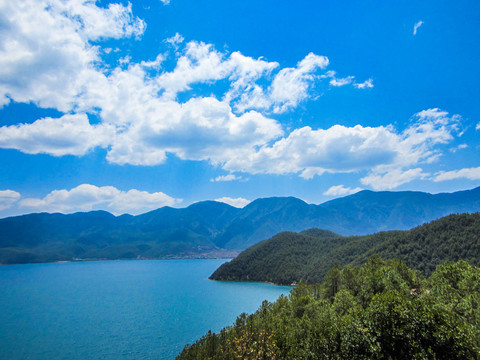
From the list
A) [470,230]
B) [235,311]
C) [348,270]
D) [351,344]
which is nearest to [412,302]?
[351,344]

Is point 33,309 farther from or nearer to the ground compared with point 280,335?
nearer to the ground

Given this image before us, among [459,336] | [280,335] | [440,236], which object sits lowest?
[280,335]

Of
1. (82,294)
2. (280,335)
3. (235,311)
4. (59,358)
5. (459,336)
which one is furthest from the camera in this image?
(82,294)

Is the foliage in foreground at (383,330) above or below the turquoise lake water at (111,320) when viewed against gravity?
above

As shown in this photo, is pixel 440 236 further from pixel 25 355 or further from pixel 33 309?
pixel 33 309

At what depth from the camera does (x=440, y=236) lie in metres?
150

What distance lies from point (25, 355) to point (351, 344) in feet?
273

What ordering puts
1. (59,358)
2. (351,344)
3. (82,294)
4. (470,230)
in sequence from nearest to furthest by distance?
(351,344)
(59,358)
(470,230)
(82,294)

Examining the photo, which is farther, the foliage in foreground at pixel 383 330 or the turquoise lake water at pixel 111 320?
the turquoise lake water at pixel 111 320

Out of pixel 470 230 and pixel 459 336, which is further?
pixel 470 230

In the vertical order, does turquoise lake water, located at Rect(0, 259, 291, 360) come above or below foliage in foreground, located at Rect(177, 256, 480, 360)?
below

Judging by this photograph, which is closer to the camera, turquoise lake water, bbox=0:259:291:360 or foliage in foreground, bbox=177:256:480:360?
foliage in foreground, bbox=177:256:480:360

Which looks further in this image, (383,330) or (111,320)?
(111,320)

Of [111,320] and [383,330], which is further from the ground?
[383,330]
